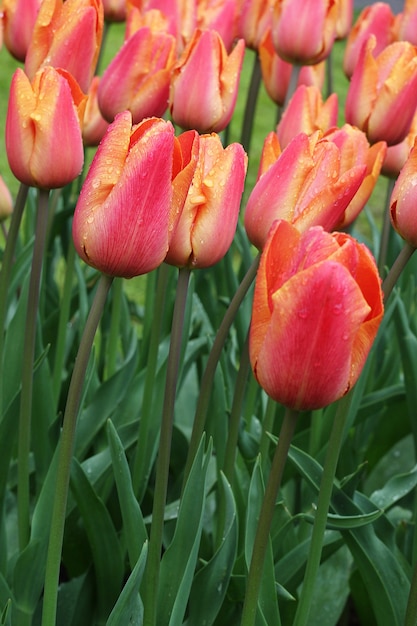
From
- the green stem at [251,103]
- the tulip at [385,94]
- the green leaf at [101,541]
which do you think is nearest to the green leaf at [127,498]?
the green leaf at [101,541]

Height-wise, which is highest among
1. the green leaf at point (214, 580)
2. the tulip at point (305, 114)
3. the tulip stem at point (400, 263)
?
the tulip stem at point (400, 263)

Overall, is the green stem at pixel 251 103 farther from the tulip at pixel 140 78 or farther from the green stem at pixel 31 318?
the green stem at pixel 31 318

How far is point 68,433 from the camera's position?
2.68 feet

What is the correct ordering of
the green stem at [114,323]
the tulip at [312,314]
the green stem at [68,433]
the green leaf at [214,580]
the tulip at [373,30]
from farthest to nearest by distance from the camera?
the tulip at [373,30], the green stem at [114,323], the green leaf at [214,580], the green stem at [68,433], the tulip at [312,314]

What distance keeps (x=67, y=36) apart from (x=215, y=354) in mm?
432

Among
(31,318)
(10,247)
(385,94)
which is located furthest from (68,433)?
(385,94)

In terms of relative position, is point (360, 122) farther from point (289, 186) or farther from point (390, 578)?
point (390, 578)

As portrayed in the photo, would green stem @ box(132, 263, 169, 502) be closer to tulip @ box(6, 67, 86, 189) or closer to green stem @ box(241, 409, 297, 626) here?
tulip @ box(6, 67, 86, 189)

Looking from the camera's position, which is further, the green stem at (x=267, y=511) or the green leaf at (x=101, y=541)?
the green leaf at (x=101, y=541)

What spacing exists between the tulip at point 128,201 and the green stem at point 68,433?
31 millimetres

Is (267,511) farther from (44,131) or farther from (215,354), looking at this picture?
(44,131)

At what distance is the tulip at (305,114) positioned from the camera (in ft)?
4.07

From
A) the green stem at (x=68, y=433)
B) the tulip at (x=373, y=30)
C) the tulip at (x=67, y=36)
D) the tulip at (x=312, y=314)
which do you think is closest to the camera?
the tulip at (x=312, y=314)

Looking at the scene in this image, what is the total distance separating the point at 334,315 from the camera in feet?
2.20
